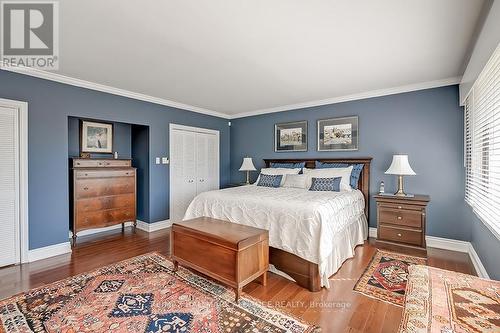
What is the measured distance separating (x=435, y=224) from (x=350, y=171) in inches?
56.0

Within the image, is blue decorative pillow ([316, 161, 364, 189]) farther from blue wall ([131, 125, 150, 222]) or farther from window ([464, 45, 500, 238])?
blue wall ([131, 125, 150, 222])

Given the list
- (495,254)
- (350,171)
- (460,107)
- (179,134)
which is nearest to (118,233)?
(179,134)

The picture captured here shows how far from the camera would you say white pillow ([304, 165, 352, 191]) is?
3871mm

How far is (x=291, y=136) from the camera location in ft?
16.7

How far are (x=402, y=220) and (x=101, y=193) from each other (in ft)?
15.5

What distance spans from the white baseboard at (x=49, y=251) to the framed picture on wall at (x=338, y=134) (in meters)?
4.45

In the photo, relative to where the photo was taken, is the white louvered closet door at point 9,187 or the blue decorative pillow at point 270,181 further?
the blue decorative pillow at point 270,181

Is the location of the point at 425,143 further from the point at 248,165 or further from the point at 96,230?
the point at 96,230

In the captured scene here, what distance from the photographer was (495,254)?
213 centimetres

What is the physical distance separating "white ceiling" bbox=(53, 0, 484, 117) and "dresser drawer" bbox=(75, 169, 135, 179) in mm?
1442

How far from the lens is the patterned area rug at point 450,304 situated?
1087 mm

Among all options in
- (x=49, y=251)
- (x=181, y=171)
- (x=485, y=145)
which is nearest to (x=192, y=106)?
(x=181, y=171)

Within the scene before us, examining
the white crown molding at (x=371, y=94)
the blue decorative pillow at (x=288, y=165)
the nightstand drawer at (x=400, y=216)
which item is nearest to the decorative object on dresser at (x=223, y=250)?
the nightstand drawer at (x=400, y=216)

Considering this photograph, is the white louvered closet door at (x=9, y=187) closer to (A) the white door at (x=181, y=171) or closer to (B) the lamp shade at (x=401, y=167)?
(A) the white door at (x=181, y=171)
